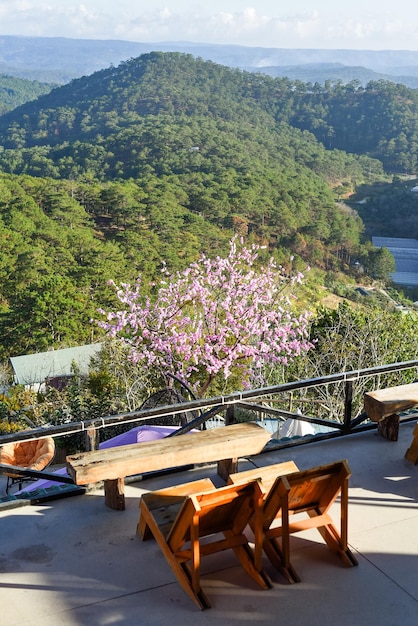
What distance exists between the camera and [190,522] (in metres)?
2.43

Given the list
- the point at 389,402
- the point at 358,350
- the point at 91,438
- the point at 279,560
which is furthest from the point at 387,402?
the point at 358,350

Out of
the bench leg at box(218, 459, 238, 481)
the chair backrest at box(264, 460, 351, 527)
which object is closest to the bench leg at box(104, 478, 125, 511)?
the bench leg at box(218, 459, 238, 481)

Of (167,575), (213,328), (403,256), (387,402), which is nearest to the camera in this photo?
(167,575)

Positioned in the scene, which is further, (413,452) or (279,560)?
(413,452)

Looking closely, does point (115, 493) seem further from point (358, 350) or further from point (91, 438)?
point (358, 350)

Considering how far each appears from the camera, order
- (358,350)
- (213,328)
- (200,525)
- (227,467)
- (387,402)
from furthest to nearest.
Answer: (358,350), (213,328), (387,402), (227,467), (200,525)

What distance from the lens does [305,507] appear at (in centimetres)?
276

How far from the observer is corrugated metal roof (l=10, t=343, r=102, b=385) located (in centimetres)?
2333

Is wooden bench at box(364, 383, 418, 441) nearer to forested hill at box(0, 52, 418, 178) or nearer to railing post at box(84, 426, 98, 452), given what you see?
railing post at box(84, 426, 98, 452)

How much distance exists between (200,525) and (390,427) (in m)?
1.79

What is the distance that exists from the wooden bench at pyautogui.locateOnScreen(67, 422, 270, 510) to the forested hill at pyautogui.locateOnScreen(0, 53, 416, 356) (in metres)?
25.6

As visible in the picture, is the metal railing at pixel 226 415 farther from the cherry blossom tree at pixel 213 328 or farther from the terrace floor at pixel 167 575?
the cherry blossom tree at pixel 213 328

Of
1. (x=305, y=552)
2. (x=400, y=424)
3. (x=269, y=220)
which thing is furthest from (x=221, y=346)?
(x=269, y=220)

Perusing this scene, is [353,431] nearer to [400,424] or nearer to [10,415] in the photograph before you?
[400,424]
